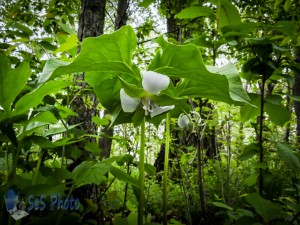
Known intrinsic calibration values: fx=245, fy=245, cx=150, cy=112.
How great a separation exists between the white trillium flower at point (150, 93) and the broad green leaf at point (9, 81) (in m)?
0.25

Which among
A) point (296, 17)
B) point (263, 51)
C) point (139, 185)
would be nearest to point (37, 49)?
point (139, 185)

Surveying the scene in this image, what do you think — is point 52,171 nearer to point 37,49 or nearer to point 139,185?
point 139,185

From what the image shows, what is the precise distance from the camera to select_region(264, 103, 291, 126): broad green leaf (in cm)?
→ 107

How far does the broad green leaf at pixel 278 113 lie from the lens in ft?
3.50

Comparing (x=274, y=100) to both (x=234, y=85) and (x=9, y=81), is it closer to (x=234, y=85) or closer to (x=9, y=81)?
(x=234, y=85)

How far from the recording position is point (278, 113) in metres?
1.09

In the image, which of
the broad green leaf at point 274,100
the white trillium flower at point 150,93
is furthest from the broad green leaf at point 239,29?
the white trillium flower at point 150,93

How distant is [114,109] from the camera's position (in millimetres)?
662

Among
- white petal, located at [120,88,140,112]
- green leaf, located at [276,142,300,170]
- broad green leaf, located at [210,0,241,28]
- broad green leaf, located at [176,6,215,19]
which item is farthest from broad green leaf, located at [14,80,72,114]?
green leaf, located at [276,142,300,170]

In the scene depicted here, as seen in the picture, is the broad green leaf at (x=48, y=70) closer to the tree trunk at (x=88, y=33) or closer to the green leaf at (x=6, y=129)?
the green leaf at (x=6, y=129)

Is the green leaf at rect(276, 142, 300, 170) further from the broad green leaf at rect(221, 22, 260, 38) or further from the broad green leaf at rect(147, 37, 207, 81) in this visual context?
the broad green leaf at rect(147, 37, 207, 81)

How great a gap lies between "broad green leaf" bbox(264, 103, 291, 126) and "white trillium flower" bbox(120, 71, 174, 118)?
2.37 feet

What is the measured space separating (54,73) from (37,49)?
0.66 m

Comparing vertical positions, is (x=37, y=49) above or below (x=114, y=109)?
above
